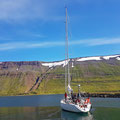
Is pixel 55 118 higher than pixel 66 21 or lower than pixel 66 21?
lower

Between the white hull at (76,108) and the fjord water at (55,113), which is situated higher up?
the white hull at (76,108)

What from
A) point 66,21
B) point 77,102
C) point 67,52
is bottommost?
point 77,102

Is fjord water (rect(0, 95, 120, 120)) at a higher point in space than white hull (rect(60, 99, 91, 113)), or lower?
lower

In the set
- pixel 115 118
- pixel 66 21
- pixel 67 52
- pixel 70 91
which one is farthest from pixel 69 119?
pixel 66 21

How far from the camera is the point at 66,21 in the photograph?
61531 mm

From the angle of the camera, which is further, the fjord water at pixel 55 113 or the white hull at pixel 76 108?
the white hull at pixel 76 108

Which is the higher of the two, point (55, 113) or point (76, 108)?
point (76, 108)

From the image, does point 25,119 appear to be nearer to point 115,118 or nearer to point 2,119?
point 2,119

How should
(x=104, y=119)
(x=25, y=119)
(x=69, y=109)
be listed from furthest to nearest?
(x=69, y=109), (x=25, y=119), (x=104, y=119)

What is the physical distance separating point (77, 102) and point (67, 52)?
60.1ft

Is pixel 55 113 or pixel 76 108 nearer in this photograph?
pixel 76 108

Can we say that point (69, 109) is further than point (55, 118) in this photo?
Yes

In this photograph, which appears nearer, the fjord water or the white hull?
the fjord water

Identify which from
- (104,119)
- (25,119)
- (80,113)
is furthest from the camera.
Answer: (80,113)
